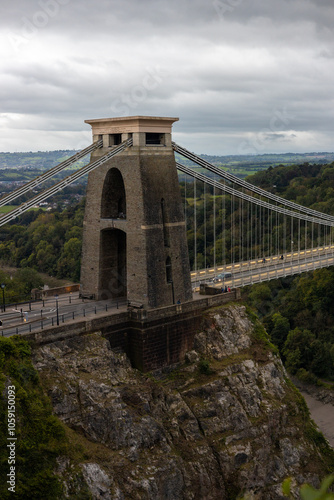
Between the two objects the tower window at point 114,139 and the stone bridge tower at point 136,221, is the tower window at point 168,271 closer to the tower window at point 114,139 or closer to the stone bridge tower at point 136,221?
the stone bridge tower at point 136,221

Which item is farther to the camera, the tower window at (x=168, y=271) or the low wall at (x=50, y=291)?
the low wall at (x=50, y=291)

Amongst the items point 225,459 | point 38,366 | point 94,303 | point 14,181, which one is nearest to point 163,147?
point 94,303

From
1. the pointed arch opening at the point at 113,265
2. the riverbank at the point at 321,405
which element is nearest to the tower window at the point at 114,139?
the pointed arch opening at the point at 113,265

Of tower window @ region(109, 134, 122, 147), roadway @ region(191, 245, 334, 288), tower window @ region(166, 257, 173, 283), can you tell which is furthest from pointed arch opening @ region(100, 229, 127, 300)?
roadway @ region(191, 245, 334, 288)

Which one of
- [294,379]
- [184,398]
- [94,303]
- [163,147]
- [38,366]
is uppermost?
[163,147]

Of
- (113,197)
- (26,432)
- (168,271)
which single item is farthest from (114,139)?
(26,432)

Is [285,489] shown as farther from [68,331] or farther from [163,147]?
[163,147]
